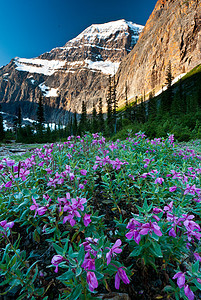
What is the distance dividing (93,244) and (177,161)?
386 cm

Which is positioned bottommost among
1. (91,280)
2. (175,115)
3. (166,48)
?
(91,280)

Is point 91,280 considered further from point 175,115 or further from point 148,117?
point 148,117

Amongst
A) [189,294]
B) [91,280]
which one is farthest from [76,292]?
[189,294]

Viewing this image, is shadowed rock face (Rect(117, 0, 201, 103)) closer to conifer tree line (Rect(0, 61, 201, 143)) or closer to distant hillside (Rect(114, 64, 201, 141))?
distant hillside (Rect(114, 64, 201, 141))

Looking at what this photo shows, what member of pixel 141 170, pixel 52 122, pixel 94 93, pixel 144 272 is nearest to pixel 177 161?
pixel 141 170

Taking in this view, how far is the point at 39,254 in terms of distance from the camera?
1495 mm

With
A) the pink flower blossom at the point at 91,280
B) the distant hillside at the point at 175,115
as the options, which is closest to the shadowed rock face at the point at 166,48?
the distant hillside at the point at 175,115

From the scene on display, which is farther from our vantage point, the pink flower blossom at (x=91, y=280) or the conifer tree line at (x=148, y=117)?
the conifer tree line at (x=148, y=117)

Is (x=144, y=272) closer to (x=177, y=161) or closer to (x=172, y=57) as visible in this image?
(x=177, y=161)

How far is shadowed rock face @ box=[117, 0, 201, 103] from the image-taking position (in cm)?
8031

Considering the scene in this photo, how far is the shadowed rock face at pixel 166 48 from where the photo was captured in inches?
3162

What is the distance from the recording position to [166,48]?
305 ft

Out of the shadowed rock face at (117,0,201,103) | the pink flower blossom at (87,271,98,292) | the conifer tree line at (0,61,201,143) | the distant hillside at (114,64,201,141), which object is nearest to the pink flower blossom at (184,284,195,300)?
the pink flower blossom at (87,271,98,292)

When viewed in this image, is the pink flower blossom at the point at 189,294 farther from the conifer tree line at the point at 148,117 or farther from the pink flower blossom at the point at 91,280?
the conifer tree line at the point at 148,117
